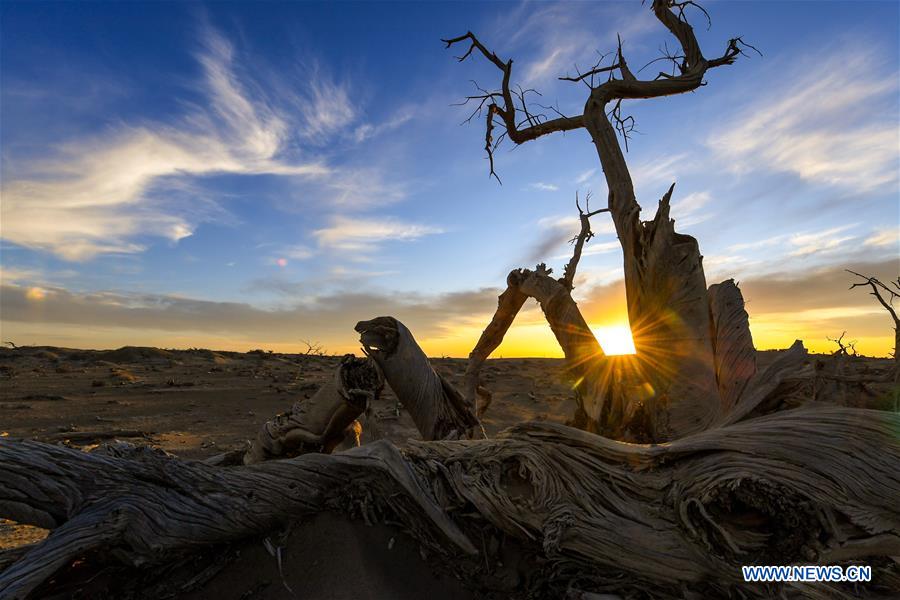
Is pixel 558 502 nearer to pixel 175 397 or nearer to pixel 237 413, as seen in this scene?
pixel 237 413

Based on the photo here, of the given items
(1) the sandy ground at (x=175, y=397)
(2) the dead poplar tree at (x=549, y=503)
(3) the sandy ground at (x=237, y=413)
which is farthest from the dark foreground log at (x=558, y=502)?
(1) the sandy ground at (x=175, y=397)

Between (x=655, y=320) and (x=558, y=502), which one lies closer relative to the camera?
(x=558, y=502)

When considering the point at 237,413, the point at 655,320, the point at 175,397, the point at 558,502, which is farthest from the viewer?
the point at 175,397

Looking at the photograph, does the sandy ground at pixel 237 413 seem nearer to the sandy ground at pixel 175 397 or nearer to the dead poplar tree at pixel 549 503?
the sandy ground at pixel 175 397

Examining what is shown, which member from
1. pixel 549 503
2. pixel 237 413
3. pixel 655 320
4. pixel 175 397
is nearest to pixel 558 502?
pixel 549 503

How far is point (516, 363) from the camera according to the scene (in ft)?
87.0

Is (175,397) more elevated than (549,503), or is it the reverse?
(549,503)

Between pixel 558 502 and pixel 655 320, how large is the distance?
3281mm

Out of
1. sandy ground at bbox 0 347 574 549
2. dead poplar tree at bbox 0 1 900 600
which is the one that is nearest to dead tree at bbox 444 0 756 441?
dead poplar tree at bbox 0 1 900 600

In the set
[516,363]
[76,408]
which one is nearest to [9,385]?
[76,408]

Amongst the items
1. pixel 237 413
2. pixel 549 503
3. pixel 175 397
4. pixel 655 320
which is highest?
pixel 655 320

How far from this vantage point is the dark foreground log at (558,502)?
2.37 m

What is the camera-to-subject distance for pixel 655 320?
5352mm

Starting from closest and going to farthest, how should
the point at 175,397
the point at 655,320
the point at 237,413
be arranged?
the point at 655,320 < the point at 237,413 < the point at 175,397
